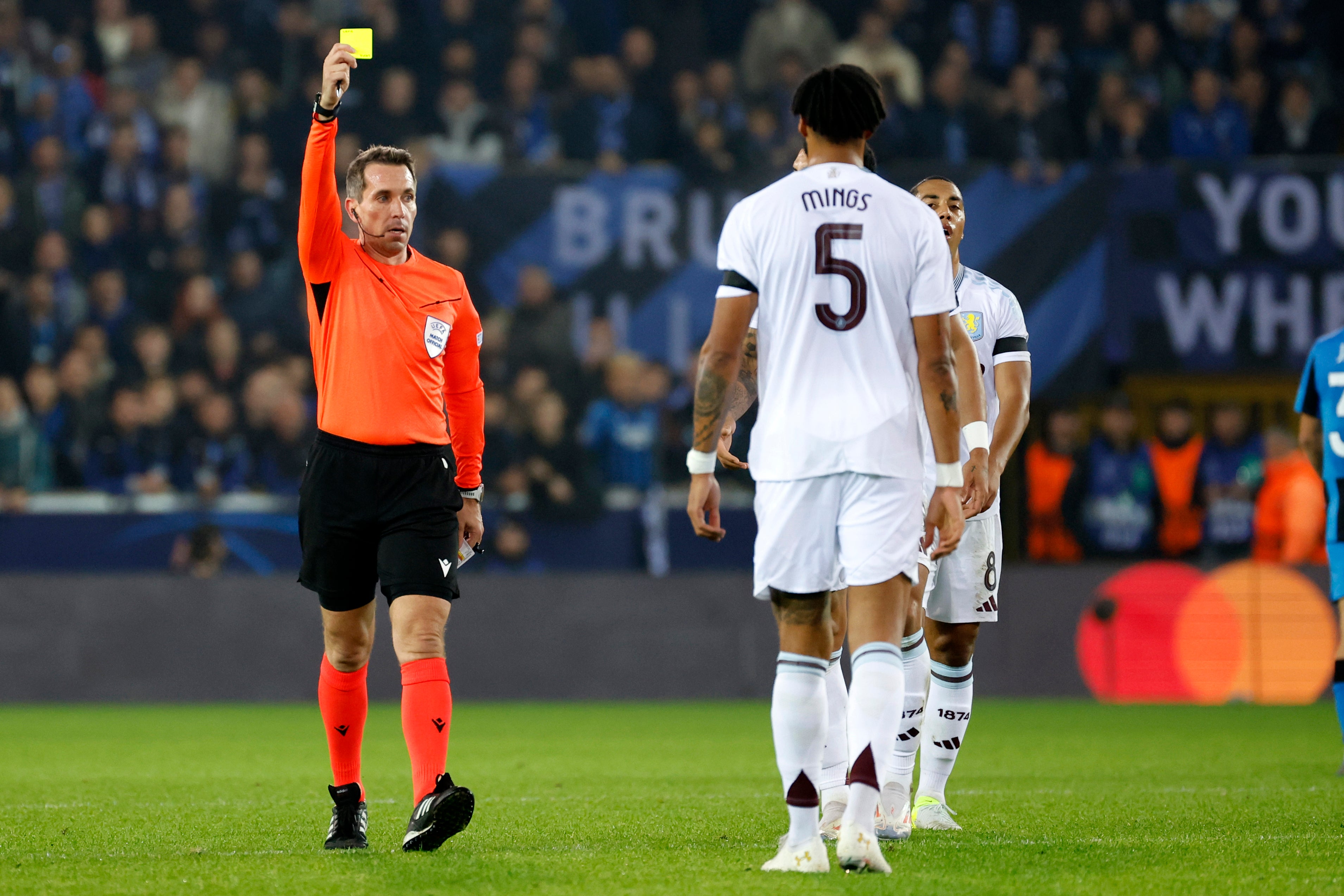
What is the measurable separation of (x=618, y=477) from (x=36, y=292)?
5.22 meters

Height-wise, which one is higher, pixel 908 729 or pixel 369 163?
pixel 369 163

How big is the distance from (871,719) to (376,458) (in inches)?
69.5

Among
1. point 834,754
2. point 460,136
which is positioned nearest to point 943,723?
point 834,754

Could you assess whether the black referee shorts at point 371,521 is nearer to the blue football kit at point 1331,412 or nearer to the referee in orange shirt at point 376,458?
the referee in orange shirt at point 376,458

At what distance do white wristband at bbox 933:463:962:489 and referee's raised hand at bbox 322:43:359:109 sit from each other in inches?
81.0

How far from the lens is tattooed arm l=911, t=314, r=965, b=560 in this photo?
4551 millimetres

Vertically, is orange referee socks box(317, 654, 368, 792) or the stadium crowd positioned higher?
the stadium crowd

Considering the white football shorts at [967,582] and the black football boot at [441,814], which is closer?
the black football boot at [441,814]

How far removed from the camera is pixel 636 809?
21.3 feet

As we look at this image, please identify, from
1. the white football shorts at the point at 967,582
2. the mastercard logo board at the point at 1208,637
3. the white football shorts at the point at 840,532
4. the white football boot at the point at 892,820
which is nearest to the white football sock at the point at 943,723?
the white football shorts at the point at 967,582

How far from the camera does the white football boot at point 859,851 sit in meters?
4.45

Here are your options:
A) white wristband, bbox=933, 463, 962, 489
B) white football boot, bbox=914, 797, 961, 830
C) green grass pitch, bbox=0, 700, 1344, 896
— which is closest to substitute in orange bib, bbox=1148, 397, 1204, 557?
green grass pitch, bbox=0, 700, 1344, 896

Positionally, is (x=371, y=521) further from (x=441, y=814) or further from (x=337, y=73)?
(x=337, y=73)

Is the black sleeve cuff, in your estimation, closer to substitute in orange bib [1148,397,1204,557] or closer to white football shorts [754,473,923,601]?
white football shorts [754,473,923,601]
